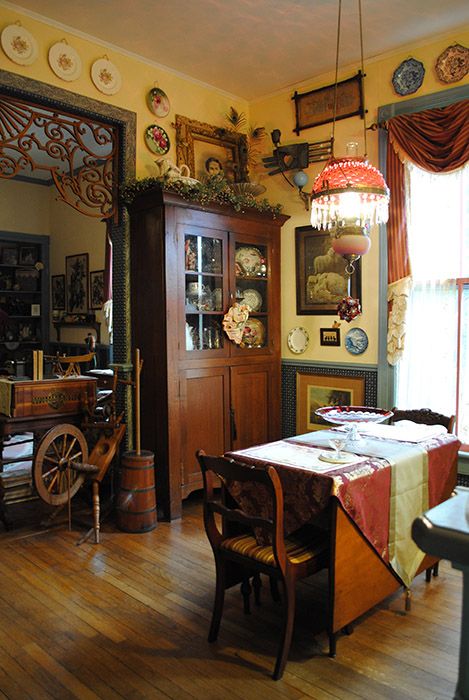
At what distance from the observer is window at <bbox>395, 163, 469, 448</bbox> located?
421cm

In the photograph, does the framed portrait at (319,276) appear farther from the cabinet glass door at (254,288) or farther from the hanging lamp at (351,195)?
the hanging lamp at (351,195)

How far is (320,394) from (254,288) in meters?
1.12

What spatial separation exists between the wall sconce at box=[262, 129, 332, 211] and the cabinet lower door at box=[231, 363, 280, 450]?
1.58m

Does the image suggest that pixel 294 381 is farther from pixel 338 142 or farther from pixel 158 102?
pixel 158 102

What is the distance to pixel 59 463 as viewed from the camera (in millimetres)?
3836

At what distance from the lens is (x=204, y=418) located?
4.62 metres

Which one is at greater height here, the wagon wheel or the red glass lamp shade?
the red glass lamp shade

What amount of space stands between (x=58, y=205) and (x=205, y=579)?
6.58 meters

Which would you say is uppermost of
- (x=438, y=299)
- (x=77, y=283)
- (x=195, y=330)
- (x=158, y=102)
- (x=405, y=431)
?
(x=158, y=102)

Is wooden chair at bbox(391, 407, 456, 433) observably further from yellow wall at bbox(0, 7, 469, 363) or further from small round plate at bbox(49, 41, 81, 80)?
small round plate at bbox(49, 41, 81, 80)

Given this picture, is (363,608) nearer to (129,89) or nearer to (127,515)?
(127,515)

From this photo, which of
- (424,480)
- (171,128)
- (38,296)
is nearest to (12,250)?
(38,296)

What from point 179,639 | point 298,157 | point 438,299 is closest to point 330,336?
point 438,299

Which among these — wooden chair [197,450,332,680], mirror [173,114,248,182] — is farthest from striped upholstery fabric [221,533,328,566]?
mirror [173,114,248,182]
